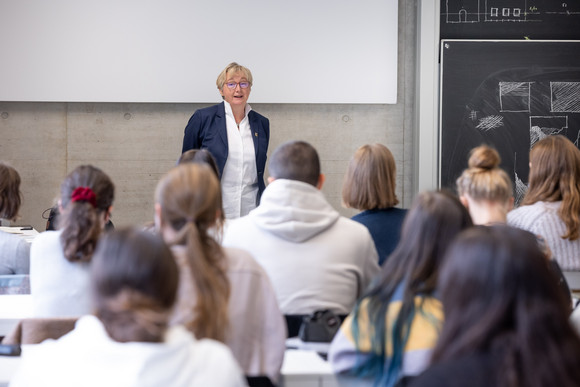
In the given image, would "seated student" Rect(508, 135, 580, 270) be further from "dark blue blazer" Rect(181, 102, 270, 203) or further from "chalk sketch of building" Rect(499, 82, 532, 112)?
"chalk sketch of building" Rect(499, 82, 532, 112)

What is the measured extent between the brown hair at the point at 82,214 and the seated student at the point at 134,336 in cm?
115

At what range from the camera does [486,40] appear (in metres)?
5.98

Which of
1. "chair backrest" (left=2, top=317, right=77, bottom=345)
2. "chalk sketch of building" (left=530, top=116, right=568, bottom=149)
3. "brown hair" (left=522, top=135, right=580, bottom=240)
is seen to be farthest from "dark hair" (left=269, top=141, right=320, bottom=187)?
"chalk sketch of building" (left=530, top=116, right=568, bottom=149)

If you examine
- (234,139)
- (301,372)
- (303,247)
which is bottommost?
(301,372)

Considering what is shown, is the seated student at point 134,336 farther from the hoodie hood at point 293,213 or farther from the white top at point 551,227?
the white top at point 551,227

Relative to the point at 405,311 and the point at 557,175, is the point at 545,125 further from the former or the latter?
the point at 405,311

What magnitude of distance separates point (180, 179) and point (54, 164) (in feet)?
14.2

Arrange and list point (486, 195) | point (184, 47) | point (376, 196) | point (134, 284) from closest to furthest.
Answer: point (134, 284)
point (486, 195)
point (376, 196)
point (184, 47)

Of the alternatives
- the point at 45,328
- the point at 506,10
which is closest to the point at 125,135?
the point at 506,10

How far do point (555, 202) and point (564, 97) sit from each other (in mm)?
2816

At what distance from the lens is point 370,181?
10.9ft

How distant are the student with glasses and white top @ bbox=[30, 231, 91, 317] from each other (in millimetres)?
2593

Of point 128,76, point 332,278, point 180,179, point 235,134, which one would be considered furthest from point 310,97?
point 180,179

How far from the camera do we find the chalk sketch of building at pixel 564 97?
599cm
